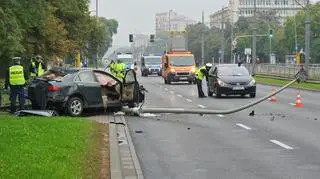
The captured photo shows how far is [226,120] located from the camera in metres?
19.4

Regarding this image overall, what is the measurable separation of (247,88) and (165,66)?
20.1 m

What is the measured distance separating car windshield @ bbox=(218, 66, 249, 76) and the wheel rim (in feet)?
42.5

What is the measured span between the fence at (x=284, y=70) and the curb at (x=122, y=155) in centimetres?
3638

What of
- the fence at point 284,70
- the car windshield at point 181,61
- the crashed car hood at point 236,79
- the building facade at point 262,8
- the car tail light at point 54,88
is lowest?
the fence at point 284,70

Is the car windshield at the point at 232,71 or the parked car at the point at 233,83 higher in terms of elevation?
the car windshield at the point at 232,71

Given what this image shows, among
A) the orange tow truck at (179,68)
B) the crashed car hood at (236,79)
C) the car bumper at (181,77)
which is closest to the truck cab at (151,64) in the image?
the orange tow truck at (179,68)

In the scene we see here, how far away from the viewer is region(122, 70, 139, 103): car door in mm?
20625

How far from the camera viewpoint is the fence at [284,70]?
51219 mm

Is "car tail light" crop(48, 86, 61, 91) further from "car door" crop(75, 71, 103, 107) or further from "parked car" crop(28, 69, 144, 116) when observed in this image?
"car door" crop(75, 71, 103, 107)

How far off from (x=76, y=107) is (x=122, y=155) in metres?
8.03

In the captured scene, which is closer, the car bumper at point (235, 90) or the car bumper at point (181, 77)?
the car bumper at point (235, 90)

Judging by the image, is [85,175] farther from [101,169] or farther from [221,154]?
[221,154]

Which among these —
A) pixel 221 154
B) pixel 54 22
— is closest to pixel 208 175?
pixel 221 154

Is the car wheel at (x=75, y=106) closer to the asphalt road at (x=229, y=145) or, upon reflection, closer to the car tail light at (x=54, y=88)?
the car tail light at (x=54, y=88)
